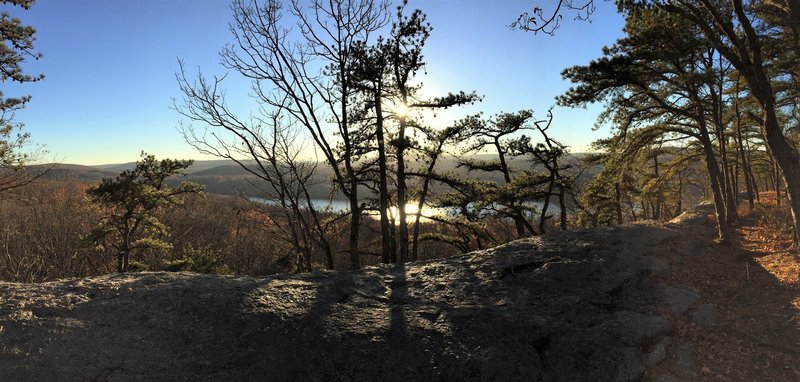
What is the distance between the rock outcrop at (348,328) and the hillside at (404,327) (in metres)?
Answer: 0.02

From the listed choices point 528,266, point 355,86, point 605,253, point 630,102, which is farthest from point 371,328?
point 630,102

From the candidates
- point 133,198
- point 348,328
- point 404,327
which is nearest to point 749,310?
point 404,327

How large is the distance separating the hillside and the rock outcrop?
0.06 ft

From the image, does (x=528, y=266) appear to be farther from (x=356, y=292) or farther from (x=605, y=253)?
(x=356, y=292)

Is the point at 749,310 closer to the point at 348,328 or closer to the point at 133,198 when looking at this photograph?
the point at 348,328

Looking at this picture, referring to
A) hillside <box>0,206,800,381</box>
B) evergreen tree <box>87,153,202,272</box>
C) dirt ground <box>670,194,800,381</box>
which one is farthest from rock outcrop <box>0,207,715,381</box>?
evergreen tree <box>87,153,202,272</box>

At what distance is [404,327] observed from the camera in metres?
5.42

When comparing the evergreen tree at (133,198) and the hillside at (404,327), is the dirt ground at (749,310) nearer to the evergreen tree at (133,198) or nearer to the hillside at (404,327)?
the hillside at (404,327)

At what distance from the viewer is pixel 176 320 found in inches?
191

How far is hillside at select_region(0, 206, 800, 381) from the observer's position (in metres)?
4.31

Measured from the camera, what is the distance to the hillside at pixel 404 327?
431 centimetres

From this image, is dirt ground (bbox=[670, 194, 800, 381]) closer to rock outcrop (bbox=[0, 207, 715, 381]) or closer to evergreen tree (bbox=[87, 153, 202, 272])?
rock outcrop (bbox=[0, 207, 715, 381])

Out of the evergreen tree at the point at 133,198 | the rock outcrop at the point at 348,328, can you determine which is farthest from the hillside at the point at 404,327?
the evergreen tree at the point at 133,198

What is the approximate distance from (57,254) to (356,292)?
18.5m
